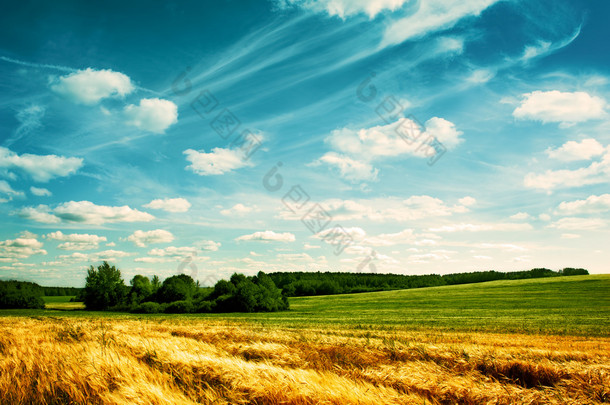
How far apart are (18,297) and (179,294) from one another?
31.4 m

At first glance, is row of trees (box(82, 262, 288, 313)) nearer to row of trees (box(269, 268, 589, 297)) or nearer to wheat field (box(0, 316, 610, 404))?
row of trees (box(269, 268, 589, 297))

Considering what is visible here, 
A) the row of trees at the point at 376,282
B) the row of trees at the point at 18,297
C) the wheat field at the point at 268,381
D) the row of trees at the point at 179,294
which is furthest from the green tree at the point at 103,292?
the wheat field at the point at 268,381

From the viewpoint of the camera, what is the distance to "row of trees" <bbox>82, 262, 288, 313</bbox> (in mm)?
54656

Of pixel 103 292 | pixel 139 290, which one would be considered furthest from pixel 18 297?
pixel 139 290

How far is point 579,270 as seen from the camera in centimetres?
10094

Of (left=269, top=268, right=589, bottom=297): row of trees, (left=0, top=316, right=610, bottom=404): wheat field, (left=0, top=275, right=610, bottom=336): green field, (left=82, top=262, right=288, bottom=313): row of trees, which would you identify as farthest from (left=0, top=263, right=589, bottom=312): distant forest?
(left=0, top=316, right=610, bottom=404): wheat field

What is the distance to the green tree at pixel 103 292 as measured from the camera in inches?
2544

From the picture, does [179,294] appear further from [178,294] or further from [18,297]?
[18,297]

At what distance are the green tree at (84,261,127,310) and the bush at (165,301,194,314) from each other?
15815 mm

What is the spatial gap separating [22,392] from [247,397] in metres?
3.38

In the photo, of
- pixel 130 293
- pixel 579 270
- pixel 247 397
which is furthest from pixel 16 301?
pixel 579 270

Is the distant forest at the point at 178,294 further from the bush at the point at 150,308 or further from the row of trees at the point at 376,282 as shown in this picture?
the row of trees at the point at 376,282

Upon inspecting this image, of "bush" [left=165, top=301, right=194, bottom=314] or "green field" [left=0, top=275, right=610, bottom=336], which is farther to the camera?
"bush" [left=165, top=301, right=194, bottom=314]

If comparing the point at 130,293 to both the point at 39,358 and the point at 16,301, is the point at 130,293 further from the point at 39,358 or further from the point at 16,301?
the point at 39,358
